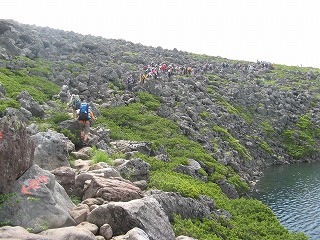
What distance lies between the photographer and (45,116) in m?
35.2

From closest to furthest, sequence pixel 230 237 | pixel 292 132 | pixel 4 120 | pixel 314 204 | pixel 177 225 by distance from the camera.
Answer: pixel 4 120, pixel 177 225, pixel 230 237, pixel 314 204, pixel 292 132

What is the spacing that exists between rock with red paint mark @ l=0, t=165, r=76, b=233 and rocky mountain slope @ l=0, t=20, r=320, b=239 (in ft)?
37.9

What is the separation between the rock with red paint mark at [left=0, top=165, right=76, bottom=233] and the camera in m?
12.1

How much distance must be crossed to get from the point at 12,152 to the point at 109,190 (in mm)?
4868

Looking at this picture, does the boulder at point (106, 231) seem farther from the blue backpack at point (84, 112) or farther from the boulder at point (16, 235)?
the blue backpack at point (84, 112)

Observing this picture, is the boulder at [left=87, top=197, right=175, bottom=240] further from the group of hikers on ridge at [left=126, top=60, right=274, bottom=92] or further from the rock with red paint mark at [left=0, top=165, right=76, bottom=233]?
the group of hikers on ridge at [left=126, top=60, right=274, bottom=92]

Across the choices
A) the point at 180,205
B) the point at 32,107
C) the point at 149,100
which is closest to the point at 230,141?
the point at 149,100

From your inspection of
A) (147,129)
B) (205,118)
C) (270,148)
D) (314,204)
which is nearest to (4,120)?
(147,129)

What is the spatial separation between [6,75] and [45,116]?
17.6 m

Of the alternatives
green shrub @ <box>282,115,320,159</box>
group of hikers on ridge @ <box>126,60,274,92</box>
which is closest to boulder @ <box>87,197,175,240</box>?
group of hikers on ridge @ <box>126,60,274,92</box>

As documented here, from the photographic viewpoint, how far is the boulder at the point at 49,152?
18.6m

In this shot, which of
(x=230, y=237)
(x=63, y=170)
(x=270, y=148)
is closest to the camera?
(x=63, y=170)

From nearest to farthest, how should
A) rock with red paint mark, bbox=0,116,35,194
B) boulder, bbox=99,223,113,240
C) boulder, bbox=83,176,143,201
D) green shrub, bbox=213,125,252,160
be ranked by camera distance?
rock with red paint mark, bbox=0,116,35,194
boulder, bbox=99,223,113,240
boulder, bbox=83,176,143,201
green shrub, bbox=213,125,252,160

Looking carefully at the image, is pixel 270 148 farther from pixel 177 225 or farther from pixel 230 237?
pixel 177 225
